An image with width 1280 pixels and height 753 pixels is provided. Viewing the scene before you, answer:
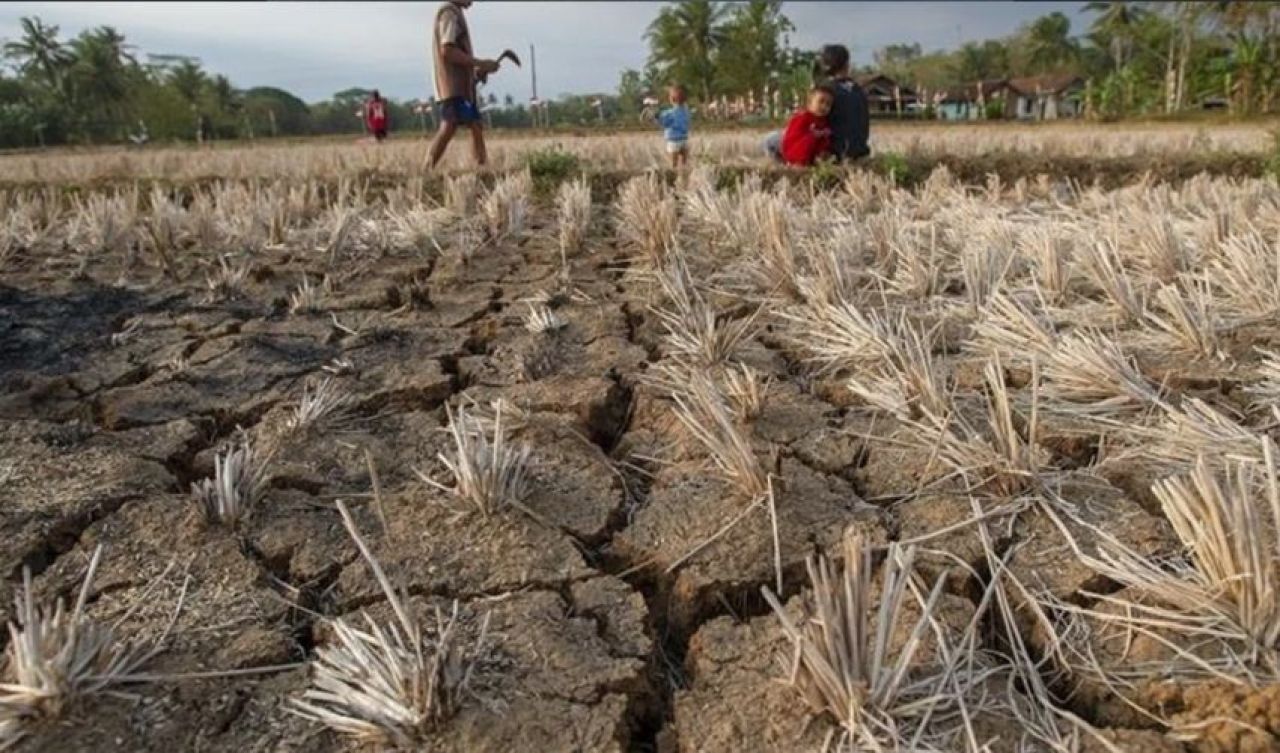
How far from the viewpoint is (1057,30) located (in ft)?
185

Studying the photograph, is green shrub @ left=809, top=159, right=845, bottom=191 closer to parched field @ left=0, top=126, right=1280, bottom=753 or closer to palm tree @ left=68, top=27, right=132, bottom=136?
parched field @ left=0, top=126, right=1280, bottom=753

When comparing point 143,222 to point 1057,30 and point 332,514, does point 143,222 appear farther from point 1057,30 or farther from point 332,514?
point 1057,30

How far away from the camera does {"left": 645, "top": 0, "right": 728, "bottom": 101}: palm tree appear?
132ft

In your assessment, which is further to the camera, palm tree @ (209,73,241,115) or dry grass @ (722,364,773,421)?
palm tree @ (209,73,241,115)

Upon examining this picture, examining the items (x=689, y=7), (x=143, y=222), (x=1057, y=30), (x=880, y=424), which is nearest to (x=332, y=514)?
(x=880, y=424)

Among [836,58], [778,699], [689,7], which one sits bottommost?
[778,699]

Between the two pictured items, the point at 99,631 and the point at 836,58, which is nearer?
the point at 99,631

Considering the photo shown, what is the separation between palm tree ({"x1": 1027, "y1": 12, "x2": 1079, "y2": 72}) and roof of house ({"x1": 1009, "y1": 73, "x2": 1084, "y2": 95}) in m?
3.94

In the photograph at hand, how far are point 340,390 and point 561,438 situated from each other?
72 centimetres

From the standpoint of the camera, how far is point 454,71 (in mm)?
6438

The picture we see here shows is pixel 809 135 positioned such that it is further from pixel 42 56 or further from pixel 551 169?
pixel 42 56

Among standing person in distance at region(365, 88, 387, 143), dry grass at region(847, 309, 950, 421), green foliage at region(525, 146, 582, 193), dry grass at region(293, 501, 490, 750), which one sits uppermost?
standing person in distance at region(365, 88, 387, 143)

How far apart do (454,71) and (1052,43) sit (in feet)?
203

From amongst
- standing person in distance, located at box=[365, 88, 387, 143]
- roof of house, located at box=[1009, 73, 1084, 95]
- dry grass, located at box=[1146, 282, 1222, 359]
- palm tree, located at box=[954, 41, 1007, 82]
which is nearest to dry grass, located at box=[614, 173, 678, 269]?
dry grass, located at box=[1146, 282, 1222, 359]
